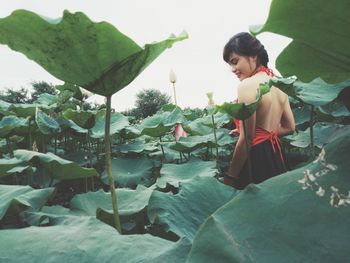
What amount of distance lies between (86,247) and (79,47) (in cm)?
33

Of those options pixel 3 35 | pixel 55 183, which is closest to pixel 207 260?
pixel 3 35

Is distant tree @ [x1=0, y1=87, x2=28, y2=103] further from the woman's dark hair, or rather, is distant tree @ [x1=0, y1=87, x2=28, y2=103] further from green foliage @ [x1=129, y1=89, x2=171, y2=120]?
the woman's dark hair

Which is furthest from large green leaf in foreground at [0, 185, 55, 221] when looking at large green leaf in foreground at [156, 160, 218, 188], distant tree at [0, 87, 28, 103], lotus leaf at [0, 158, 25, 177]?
distant tree at [0, 87, 28, 103]

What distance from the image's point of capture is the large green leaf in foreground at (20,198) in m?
0.79

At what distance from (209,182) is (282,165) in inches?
36.2

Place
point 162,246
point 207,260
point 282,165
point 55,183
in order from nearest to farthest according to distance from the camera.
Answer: point 207,260 → point 162,246 → point 55,183 → point 282,165

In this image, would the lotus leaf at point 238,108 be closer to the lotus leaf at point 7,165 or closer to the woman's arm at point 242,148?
the woman's arm at point 242,148

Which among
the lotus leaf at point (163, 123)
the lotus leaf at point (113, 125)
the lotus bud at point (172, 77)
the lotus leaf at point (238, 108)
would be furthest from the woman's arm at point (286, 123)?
the lotus bud at point (172, 77)

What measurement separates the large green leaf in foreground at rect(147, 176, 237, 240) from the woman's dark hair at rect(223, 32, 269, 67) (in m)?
0.91

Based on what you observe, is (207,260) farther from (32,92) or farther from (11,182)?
(32,92)

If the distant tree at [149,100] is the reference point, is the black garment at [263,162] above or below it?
below

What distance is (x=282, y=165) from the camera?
1.72 meters

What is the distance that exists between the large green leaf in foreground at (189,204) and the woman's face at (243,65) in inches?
34.9

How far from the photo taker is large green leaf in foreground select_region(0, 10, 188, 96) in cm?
57
